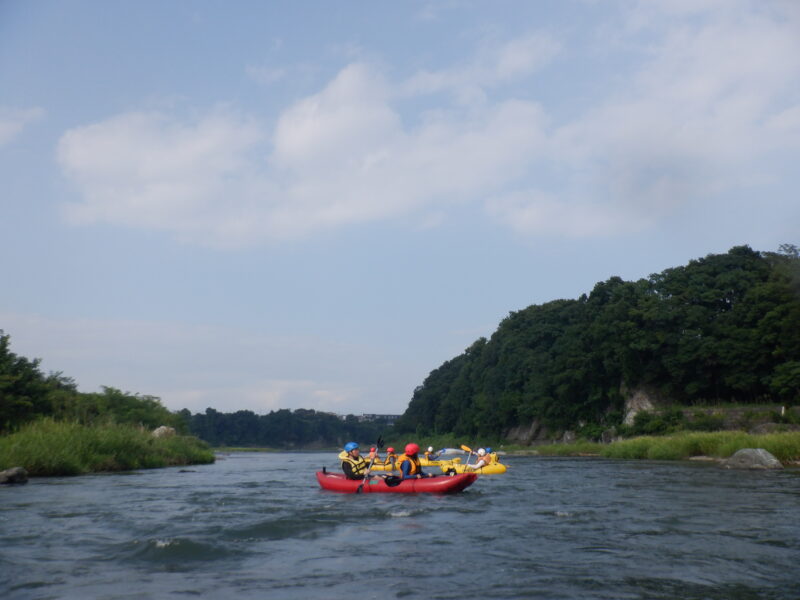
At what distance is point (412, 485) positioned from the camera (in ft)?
56.1

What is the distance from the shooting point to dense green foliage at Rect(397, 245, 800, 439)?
39.8 meters

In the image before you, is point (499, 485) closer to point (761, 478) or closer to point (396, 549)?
point (761, 478)

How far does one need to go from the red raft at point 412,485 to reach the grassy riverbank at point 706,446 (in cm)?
1188

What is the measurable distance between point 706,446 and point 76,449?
79.1 feet

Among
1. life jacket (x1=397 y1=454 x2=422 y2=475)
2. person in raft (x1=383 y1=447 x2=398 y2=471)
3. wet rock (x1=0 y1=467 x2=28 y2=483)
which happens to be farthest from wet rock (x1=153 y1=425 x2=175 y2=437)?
life jacket (x1=397 y1=454 x2=422 y2=475)

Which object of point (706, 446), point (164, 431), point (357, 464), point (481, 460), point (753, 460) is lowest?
point (753, 460)

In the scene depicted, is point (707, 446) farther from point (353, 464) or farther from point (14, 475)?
point (14, 475)

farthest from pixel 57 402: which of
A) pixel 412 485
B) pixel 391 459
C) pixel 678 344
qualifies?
pixel 678 344

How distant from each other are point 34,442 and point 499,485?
14160mm

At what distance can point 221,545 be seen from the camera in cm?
963

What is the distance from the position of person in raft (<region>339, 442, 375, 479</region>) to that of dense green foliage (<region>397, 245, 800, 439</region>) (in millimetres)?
28096

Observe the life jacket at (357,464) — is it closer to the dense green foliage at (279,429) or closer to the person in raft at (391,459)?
the person in raft at (391,459)

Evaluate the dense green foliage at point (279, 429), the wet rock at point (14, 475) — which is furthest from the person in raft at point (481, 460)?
the dense green foliage at point (279, 429)

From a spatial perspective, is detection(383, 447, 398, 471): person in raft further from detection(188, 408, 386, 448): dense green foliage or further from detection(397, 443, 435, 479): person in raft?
detection(188, 408, 386, 448): dense green foliage
